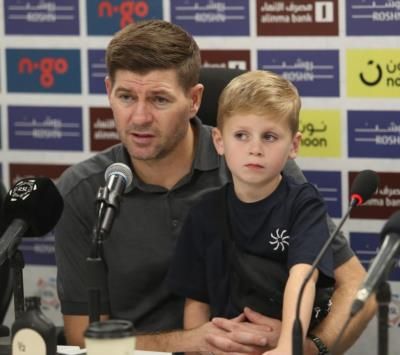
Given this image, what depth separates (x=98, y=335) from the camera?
2332mm

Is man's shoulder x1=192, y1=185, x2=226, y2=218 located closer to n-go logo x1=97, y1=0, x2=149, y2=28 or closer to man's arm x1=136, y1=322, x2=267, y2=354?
man's arm x1=136, y1=322, x2=267, y2=354

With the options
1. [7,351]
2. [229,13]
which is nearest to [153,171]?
[7,351]

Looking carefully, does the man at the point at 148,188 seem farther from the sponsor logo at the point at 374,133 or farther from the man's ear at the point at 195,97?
the sponsor logo at the point at 374,133

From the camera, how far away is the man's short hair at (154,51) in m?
3.17

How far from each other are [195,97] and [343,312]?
77cm

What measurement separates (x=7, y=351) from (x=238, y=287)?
62cm

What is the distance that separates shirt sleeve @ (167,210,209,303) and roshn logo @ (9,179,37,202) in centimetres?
52

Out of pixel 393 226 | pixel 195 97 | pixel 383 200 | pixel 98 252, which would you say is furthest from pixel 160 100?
pixel 383 200

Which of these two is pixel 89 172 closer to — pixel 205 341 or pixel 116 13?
pixel 205 341

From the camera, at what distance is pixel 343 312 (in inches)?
122

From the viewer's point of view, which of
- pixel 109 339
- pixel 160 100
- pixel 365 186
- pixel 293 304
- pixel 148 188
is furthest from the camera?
pixel 148 188

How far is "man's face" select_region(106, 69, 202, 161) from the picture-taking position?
10.3 feet

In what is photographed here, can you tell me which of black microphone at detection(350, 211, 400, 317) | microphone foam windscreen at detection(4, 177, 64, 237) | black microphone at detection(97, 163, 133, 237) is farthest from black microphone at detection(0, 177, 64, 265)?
black microphone at detection(350, 211, 400, 317)

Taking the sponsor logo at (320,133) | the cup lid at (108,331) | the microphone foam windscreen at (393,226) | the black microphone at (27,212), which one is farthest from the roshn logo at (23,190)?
the sponsor logo at (320,133)
